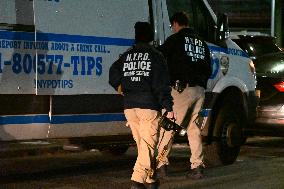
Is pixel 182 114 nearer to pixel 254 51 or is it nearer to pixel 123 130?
pixel 123 130

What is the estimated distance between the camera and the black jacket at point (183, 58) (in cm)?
773

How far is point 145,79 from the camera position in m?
6.40

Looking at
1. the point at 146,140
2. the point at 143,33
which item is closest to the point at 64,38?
the point at 143,33

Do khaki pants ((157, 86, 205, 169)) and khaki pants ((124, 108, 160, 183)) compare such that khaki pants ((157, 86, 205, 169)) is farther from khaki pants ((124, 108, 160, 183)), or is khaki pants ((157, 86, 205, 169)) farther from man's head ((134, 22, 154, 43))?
man's head ((134, 22, 154, 43))

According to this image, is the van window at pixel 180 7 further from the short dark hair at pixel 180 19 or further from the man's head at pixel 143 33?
the man's head at pixel 143 33

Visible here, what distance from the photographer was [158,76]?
6.39m

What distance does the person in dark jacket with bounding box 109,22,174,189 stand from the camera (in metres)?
6.40

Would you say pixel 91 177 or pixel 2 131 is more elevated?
pixel 2 131

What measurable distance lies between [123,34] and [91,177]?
5.64ft

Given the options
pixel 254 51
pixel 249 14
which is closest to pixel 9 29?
pixel 254 51

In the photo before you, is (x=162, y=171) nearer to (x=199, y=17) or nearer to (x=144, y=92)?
(x=144, y=92)

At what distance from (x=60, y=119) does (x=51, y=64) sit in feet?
1.95

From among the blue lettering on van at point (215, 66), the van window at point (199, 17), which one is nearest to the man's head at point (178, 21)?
the van window at point (199, 17)

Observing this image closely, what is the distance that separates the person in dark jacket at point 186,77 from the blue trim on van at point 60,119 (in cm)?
61
